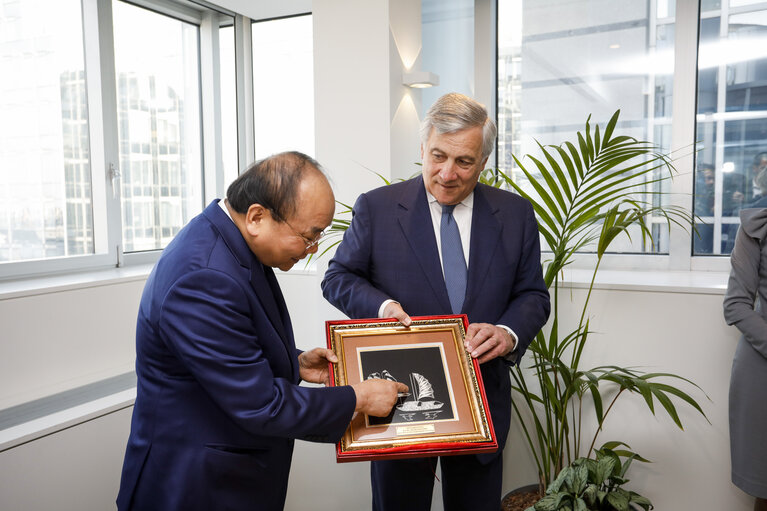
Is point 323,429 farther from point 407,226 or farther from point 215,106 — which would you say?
point 215,106

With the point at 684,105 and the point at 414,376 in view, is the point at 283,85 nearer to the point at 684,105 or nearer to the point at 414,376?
the point at 684,105

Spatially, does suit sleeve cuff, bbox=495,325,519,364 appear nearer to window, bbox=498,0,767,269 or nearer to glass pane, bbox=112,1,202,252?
window, bbox=498,0,767,269

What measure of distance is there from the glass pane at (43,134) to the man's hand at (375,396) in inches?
97.3

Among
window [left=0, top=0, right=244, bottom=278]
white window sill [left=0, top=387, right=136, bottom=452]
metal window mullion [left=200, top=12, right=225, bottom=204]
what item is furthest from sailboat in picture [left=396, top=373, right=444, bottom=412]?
metal window mullion [left=200, top=12, right=225, bottom=204]

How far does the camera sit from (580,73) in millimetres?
3557

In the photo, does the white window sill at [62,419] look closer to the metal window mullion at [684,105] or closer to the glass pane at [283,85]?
the glass pane at [283,85]

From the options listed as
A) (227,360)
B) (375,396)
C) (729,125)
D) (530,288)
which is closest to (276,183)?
(227,360)

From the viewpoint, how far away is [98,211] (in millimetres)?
3529

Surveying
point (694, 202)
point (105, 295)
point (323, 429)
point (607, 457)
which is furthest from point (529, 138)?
point (323, 429)

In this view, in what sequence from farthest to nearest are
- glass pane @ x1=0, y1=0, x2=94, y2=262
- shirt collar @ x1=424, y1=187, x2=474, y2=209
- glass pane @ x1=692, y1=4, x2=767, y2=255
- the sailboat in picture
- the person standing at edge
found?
1. glass pane @ x1=692, y1=4, x2=767, y2=255
2. glass pane @ x1=0, y1=0, x2=94, y2=262
3. the person standing at edge
4. shirt collar @ x1=424, y1=187, x2=474, y2=209
5. the sailboat in picture

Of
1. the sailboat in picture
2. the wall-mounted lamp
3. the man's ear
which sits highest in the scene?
the wall-mounted lamp

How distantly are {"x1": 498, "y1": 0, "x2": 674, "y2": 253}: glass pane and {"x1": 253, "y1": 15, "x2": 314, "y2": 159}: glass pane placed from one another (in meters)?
1.40

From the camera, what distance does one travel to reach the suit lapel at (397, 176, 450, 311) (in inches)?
71.7

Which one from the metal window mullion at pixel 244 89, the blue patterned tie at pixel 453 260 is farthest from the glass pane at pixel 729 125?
the metal window mullion at pixel 244 89
